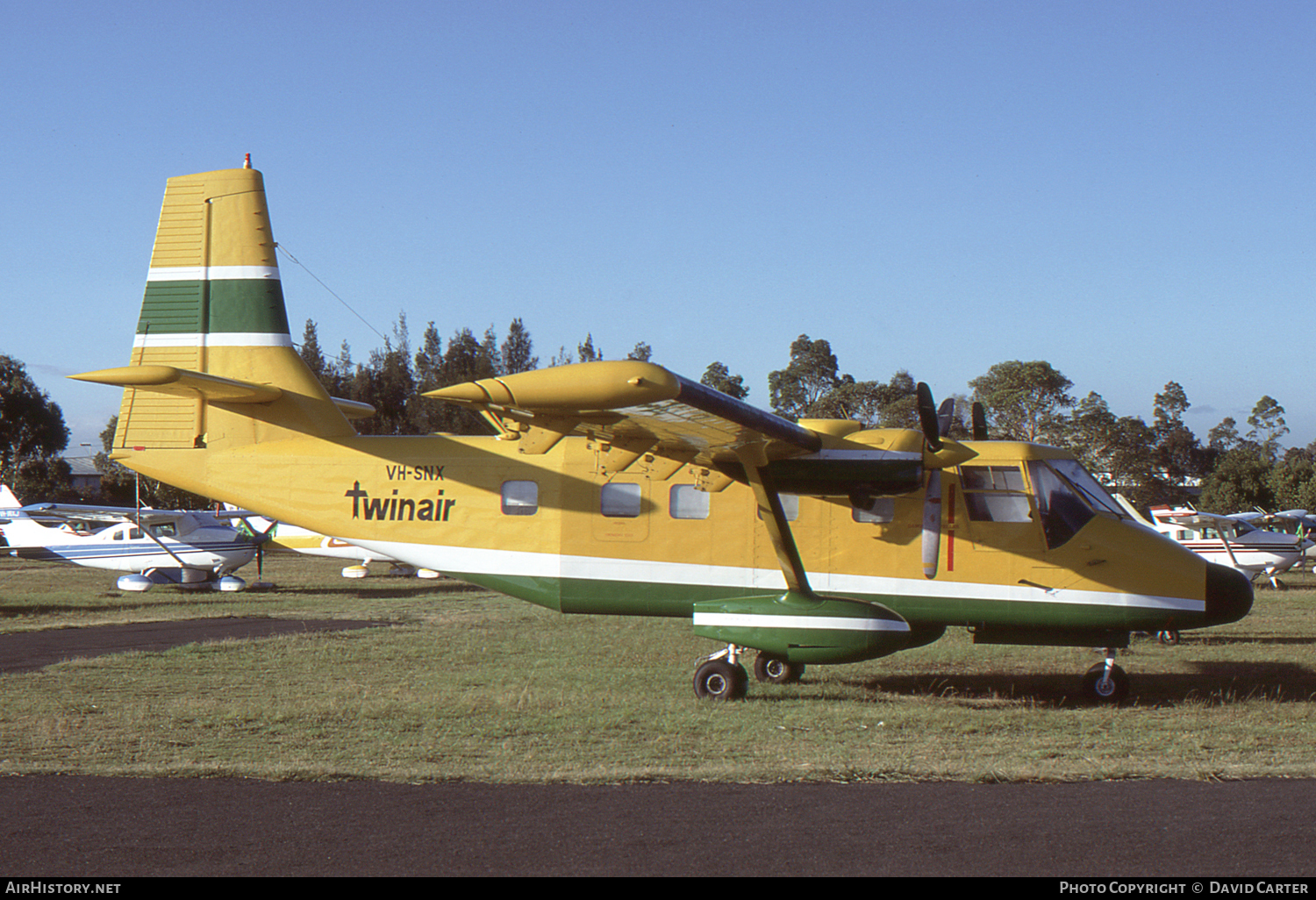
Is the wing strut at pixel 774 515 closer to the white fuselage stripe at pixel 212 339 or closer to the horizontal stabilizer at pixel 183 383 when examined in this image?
the horizontal stabilizer at pixel 183 383

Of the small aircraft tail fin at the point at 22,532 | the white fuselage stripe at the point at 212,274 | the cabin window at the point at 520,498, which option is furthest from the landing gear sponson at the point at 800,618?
the small aircraft tail fin at the point at 22,532

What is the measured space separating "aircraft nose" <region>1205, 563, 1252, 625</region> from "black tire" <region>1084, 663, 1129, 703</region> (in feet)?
3.61

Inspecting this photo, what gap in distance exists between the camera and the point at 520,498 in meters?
12.3

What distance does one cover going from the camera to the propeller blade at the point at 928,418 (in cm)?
1022

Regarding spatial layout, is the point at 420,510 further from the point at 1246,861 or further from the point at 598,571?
the point at 1246,861

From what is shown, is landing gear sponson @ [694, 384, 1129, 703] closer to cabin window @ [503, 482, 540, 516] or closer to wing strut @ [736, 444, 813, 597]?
wing strut @ [736, 444, 813, 597]

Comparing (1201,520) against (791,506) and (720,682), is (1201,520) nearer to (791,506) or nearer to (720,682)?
(791,506)

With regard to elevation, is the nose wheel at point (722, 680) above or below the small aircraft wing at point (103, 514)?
below

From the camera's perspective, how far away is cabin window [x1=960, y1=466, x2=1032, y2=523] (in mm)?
11344

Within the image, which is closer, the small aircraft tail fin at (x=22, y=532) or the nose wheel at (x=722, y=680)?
the nose wheel at (x=722, y=680)

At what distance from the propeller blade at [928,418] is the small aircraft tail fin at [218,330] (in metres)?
6.94

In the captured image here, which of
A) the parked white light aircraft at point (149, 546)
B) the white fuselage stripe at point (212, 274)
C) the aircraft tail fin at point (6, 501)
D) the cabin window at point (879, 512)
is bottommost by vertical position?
the parked white light aircraft at point (149, 546)
